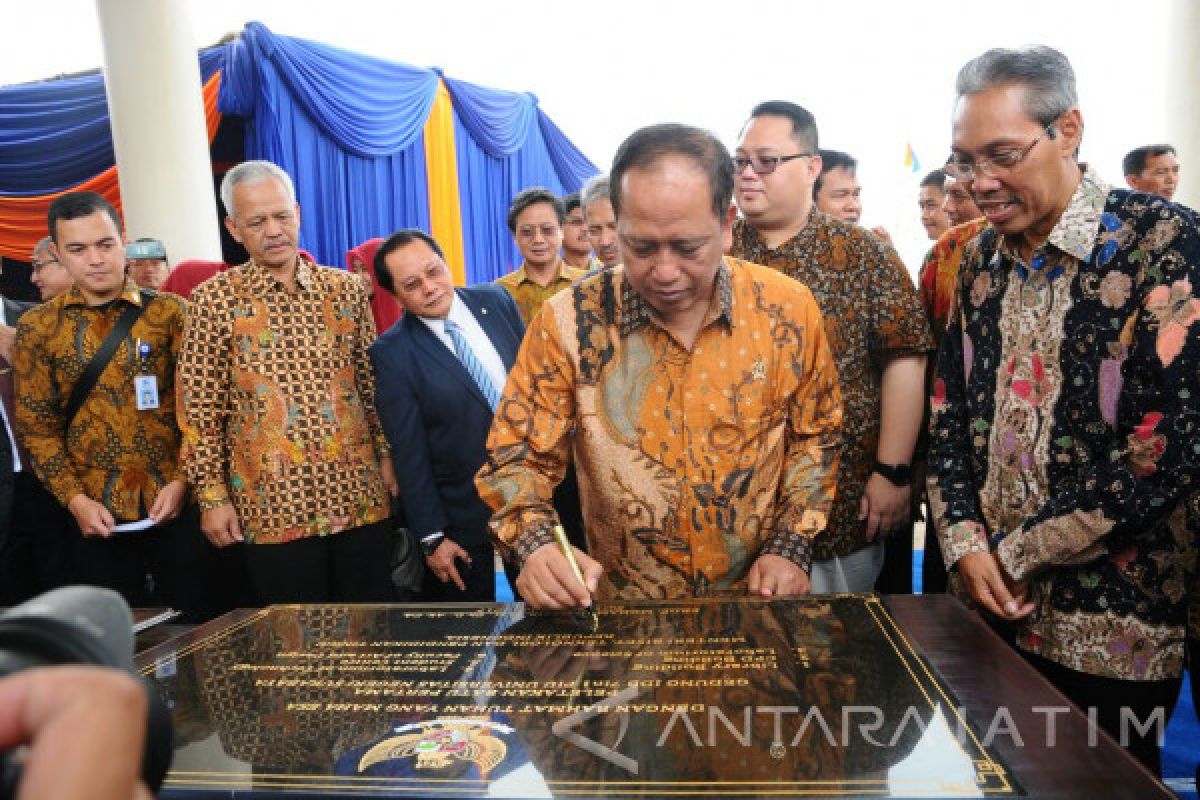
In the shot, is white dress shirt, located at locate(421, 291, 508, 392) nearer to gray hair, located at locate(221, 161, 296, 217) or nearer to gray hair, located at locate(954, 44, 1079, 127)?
gray hair, located at locate(221, 161, 296, 217)

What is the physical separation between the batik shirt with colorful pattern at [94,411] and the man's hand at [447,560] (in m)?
0.97

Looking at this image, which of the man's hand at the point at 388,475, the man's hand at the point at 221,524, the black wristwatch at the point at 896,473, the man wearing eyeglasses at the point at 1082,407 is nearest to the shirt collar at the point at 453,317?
the man's hand at the point at 388,475

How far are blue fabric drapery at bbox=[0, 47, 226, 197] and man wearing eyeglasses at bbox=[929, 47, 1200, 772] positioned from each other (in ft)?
20.9

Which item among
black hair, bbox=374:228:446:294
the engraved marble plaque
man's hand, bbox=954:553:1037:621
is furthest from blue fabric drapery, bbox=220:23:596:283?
man's hand, bbox=954:553:1037:621

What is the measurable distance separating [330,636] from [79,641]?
903 mm

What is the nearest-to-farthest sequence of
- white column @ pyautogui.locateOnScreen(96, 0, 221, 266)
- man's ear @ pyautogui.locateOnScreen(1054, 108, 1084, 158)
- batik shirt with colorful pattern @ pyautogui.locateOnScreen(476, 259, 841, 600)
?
man's ear @ pyautogui.locateOnScreen(1054, 108, 1084, 158), batik shirt with colorful pattern @ pyautogui.locateOnScreen(476, 259, 841, 600), white column @ pyautogui.locateOnScreen(96, 0, 221, 266)

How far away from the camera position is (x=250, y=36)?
6.40 m

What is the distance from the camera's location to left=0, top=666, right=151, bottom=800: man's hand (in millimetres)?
490

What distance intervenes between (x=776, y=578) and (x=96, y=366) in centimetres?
232

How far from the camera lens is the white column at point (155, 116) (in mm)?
4895

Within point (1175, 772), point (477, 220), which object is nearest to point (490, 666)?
point (1175, 772)

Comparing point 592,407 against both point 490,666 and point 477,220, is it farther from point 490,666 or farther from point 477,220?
point 477,220

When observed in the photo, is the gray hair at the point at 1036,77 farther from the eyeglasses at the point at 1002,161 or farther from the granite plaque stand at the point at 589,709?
the granite plaque stand at the point at 589,709

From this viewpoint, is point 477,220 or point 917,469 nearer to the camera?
point 917,469
